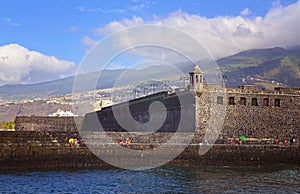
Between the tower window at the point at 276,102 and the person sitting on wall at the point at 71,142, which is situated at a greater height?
the tower window at the point at 276,102

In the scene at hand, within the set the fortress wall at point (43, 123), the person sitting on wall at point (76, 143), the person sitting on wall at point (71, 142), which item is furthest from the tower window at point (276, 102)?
the fortress wall at point (43, 123)

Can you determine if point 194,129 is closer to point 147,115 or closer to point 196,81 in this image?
point 196,81

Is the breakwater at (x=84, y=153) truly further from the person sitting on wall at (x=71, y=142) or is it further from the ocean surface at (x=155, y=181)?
the ocean surface at (x=155, y=181)

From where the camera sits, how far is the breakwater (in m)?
36.3

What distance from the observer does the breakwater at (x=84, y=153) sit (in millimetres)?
36344

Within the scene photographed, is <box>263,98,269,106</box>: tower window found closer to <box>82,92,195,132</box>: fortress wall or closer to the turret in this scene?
the turret

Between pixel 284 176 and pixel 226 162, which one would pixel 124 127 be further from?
pixel 284 176

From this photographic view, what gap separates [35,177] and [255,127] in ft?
104

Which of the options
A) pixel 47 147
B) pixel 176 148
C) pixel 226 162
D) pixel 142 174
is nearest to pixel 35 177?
pixel 47 147

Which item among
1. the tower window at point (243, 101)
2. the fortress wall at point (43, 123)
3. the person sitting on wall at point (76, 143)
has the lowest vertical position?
the person sitting on wall at point (76, 143)

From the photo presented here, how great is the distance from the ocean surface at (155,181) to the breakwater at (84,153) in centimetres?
206

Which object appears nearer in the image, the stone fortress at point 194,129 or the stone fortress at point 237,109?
the stone fortress at point 194,129

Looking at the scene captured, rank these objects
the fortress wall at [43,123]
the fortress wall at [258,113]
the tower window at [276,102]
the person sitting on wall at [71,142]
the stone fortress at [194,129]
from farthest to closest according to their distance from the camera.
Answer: the fortress wall at [43,123]
the tower window at [276,102]
the fortress wall at [258,113]
the person sitting on wall at [71,142]
the stone fortress at [194,129]

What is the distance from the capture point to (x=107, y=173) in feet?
114
